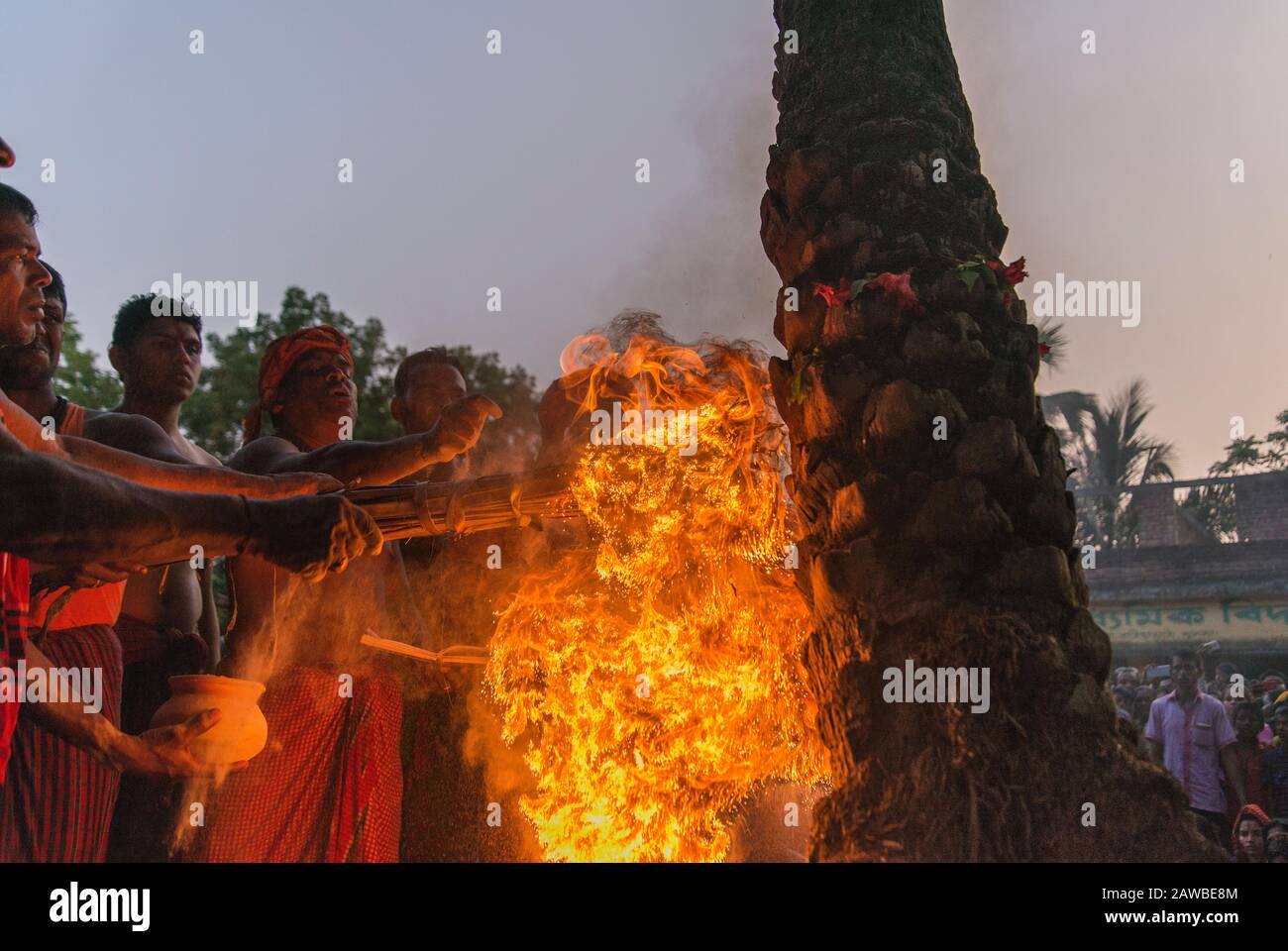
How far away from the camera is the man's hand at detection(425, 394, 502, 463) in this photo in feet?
15.3

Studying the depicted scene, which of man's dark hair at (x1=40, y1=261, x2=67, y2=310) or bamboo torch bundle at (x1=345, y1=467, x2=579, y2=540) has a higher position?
man's dark hair at (x1=40, y1=261, x2=67, y2=310)

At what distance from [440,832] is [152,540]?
2483 millimetres

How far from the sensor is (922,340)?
10.6 feet

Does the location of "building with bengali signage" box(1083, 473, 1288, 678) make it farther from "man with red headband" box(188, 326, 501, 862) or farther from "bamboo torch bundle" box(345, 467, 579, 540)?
"man with red headband" box(188, 326, 501, 862)

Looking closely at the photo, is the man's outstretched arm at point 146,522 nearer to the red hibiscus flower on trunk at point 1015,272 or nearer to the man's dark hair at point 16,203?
the man's dark hair at point 16,203

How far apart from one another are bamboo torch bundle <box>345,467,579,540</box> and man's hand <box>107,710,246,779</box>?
107 centimetres

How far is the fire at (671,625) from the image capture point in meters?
3.96

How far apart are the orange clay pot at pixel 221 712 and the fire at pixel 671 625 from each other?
120 cm

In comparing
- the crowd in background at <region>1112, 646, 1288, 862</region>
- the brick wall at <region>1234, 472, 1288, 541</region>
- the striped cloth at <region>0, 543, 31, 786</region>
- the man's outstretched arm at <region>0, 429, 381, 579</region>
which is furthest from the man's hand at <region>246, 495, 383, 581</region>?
the brick wall at <region>1234, 472, 1288, 541</region>

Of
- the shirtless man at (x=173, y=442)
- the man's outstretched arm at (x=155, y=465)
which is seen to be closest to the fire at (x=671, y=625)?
the man's outstretched arm at (x=155, y=465)

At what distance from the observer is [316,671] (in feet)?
14.0

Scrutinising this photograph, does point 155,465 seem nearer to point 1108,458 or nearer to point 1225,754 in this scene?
point 1225,754

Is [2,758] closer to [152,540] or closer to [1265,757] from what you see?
[152,540]
